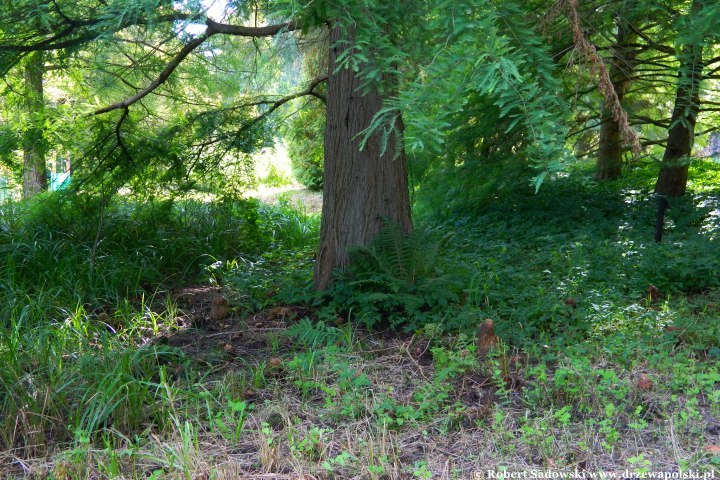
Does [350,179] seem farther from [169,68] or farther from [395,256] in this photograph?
[169,68]

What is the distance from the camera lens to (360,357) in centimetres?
422

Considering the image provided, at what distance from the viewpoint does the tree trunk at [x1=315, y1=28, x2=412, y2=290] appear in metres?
5.48

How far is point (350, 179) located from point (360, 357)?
1.89 metres

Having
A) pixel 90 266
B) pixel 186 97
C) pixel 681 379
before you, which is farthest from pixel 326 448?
pixel 186 97

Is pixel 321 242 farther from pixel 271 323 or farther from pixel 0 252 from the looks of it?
pixel 0 252

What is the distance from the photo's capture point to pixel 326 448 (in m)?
3.02

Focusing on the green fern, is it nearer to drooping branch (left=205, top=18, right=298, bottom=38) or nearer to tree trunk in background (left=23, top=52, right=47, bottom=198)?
drooping branch (left=205, top=18, right=298, bottom=38)

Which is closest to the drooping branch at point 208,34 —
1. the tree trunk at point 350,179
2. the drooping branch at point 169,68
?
the drooping branch at point 169,68

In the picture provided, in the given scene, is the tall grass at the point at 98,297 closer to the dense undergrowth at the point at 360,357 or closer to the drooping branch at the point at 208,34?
the dense undergrowth at the point at 360,357

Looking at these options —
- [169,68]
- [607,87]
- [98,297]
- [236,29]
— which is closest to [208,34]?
[236,29]

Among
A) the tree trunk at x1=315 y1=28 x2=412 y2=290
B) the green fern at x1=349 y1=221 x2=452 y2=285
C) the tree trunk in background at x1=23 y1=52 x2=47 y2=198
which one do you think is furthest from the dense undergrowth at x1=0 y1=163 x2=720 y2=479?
the tree trunk in background at x1=23 y1=52 x2=47 y2=198

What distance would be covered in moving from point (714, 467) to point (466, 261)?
4049mm

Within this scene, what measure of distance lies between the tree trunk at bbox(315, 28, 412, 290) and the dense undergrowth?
0.31 metres

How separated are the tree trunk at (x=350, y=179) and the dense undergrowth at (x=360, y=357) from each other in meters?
0.31
